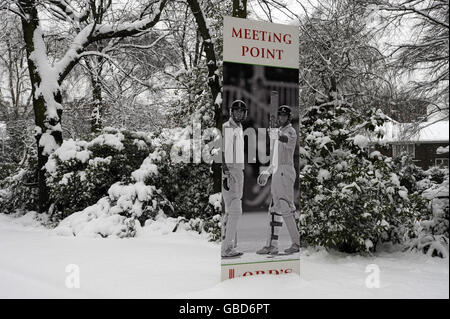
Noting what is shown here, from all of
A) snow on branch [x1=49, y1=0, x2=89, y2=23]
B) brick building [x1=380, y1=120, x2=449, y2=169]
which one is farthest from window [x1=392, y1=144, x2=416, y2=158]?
snow on branch [x1=49, y1=0, x2=89, y2=23]

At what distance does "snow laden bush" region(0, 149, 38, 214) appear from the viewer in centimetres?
1127

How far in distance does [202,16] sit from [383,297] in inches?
294

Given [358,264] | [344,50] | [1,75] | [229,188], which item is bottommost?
[358,264]

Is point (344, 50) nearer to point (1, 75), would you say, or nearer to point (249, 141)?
point (249, 141)

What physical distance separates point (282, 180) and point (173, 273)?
189cm

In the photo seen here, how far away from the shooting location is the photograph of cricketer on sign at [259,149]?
477 cm

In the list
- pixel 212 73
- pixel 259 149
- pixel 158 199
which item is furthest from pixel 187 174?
pixel 259 149

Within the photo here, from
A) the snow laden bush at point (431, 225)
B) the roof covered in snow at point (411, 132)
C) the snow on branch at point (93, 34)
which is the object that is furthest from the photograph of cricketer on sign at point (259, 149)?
the snow on branch at point (93, 34)

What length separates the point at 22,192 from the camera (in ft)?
37.1

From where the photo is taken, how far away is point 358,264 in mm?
6207

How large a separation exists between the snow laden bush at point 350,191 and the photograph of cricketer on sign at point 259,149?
1.51 meters

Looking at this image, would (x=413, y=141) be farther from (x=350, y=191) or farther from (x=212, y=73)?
(x=212, y=73)
